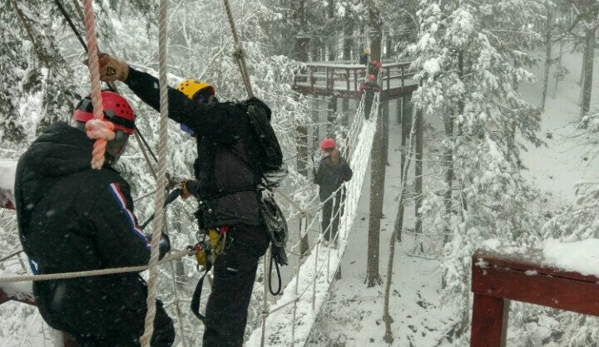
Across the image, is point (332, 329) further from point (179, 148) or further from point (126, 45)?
point (126, 45)

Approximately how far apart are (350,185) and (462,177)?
20.2ft

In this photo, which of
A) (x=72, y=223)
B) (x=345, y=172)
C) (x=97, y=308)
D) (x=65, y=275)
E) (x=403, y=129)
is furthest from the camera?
(x=403, y=129)

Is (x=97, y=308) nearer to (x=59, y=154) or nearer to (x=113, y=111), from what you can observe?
(x=59, y=154)

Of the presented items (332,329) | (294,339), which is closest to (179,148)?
(294,339)

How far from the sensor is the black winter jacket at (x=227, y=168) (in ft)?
7.32

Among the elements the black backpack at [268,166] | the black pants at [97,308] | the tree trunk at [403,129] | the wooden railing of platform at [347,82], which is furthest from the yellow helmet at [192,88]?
the tree trunk at [403,129]

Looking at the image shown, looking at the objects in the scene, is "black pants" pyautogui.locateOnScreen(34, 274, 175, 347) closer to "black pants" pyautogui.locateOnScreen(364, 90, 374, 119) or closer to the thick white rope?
the thick white rope

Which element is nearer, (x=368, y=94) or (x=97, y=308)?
(x=97, y=308)

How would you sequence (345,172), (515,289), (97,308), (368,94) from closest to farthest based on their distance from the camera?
(515,289)
(97,308)
(345,172)
(368,94)

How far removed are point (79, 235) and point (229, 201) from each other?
2.87 ft

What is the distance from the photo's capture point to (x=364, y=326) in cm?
1434

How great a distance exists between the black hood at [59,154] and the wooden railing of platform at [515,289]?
1.32m

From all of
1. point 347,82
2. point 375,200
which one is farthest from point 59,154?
point 375,200

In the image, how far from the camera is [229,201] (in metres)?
2.40
